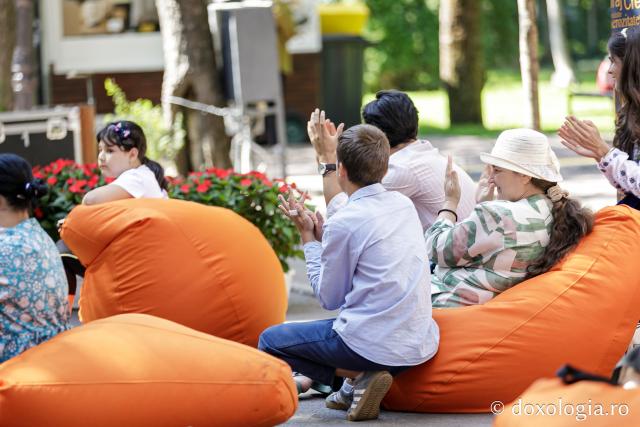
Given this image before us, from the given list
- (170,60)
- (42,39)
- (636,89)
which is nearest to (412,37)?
(42,39)

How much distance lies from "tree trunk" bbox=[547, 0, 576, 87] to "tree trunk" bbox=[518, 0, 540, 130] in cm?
2491

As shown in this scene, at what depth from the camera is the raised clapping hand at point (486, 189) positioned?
18.4ft

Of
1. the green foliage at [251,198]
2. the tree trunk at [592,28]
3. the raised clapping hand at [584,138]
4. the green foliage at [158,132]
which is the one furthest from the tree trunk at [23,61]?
the tree trunk at [592,28]

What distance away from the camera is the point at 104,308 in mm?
6020

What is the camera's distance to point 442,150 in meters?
17.8

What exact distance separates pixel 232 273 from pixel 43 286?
4.40ft

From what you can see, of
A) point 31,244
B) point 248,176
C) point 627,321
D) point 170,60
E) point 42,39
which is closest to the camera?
point 31,244

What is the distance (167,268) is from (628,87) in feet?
8.27

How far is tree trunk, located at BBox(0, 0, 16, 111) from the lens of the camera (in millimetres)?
13586

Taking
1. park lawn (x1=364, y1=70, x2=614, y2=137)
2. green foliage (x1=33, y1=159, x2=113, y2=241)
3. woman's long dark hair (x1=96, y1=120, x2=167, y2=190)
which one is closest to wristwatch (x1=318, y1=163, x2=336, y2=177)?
woman's long dark hair (x1=96, y1=120, x2=167, y2=190)

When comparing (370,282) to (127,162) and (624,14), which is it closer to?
(127,162)

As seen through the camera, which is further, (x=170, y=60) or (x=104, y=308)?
(x=170, y=60)

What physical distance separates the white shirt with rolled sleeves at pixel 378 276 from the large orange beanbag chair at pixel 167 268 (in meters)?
→ 1.11

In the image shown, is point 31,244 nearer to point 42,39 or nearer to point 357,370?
point 357,370
